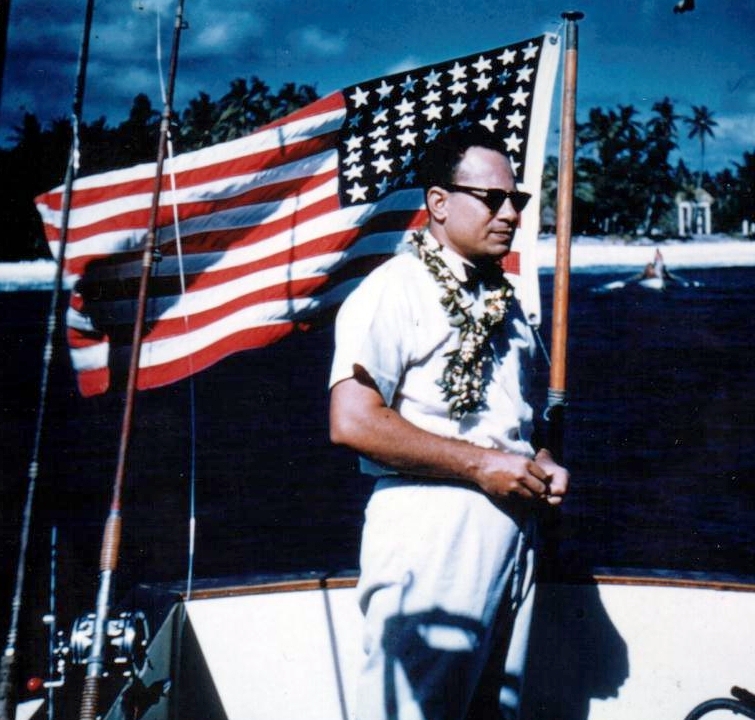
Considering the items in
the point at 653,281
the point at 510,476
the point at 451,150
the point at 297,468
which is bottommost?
the point at 297,468

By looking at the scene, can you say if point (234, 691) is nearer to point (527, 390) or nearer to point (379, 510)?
point (379, 510)

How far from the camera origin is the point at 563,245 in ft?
10.1

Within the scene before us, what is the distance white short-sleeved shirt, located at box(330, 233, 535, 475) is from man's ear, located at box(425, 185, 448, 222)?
74 millimetres

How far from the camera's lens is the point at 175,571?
17.8 metres

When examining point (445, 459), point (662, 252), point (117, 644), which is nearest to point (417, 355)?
point (445, 459)

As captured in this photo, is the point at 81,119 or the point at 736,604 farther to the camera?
the point at 736,604

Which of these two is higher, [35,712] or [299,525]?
[35,712]

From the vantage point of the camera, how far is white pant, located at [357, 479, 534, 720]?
2365 mm

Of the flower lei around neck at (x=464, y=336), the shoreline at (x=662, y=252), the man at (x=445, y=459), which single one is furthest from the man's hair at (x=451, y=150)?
the shoreline at (x=662, y=252)

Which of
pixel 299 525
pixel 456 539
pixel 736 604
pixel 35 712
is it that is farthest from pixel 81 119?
pixel 299 525

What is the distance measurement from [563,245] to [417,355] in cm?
90

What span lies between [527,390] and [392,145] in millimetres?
1696

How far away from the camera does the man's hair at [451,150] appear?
8.30 ft

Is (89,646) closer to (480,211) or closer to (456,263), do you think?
(456,263)
